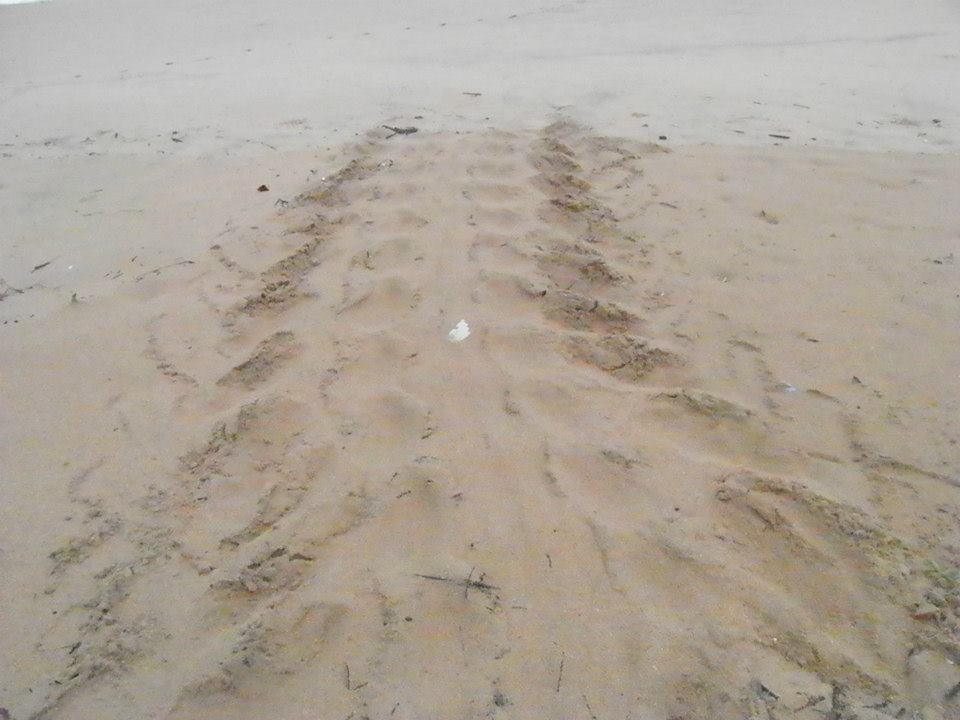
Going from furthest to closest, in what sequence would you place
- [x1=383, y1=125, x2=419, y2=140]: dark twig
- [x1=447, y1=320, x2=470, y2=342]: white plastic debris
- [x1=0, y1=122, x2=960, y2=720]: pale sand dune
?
1. [x1=383, y1=125, x2=419, y2=140]: dark twig
2. [x1=447, y1=320, x2=470, y2=342]: white plastic debris
3. [x1=0, y1=122, x2=960, y2=720]: pale sand dune

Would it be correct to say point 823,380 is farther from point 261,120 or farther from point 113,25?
point 113,25

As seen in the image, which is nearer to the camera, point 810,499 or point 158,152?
point 810,499

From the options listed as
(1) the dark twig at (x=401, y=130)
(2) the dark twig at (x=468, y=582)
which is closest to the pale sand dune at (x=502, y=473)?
(2) the dark twig at (x=468, y=582)

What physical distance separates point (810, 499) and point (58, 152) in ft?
11.7

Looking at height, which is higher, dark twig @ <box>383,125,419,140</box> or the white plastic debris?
dark twig @ <box>383,125,419,140</box>

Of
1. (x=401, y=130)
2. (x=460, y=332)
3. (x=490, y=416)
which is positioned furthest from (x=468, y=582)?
(x=401, y=130)

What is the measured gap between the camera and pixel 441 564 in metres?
1.34

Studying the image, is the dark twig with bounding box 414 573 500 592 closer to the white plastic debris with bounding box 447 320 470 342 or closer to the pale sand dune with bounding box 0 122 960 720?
the pale sand dune with bounding box 0 122 960 720

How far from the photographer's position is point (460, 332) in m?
1.92

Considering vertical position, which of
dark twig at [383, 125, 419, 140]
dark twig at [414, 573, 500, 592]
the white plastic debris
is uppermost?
dark twig at [383, 125, 419, 140]

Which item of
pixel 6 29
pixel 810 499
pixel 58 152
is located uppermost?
pixel 6 29

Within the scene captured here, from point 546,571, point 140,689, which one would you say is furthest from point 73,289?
point 546,571

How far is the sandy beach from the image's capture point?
1.22m

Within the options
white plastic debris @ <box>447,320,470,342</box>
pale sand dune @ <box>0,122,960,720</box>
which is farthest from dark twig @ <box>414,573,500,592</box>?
white plastic debris @ <box>447,320,470,342</box>
